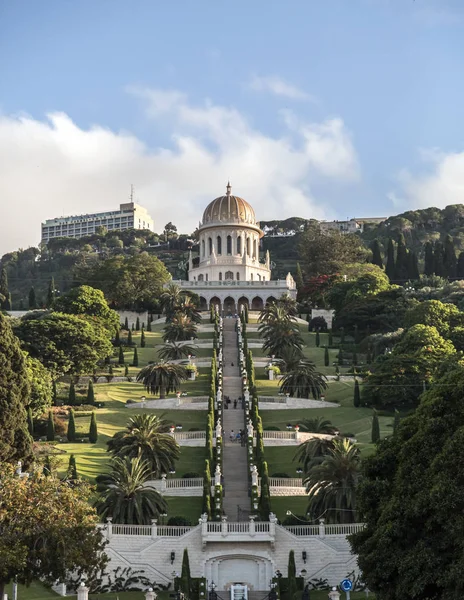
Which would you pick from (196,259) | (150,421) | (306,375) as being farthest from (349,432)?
(196,259)

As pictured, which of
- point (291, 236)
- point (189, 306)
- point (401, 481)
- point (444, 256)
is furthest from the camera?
point (291, 236)

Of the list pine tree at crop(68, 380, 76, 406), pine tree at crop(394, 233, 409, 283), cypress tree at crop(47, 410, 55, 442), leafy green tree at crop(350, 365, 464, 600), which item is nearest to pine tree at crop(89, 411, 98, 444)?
cypress tree at crop(47, 410, 55, 442)

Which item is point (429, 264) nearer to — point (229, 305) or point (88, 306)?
point (229, 305)

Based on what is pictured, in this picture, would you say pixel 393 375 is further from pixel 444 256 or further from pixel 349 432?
pixel 444 256

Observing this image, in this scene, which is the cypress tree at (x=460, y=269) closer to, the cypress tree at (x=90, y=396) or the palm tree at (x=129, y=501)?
the cypress tree at (x=90, y=396)

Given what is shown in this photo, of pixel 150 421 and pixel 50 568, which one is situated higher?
pixel 150 421

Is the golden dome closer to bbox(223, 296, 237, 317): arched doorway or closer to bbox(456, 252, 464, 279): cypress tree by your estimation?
bbox(223, 296, 237, 317): arched doorway
